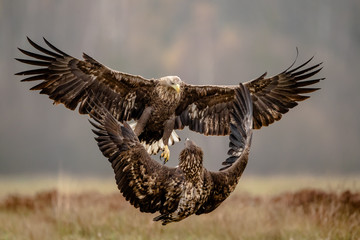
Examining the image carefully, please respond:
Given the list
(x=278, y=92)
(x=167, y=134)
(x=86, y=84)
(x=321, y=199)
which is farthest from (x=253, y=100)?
(x=321, y=199)

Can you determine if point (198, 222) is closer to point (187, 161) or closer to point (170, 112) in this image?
point (170, 112)

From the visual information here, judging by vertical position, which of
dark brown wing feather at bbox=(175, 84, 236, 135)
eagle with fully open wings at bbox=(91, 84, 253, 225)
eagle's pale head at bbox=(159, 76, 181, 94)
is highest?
eagle's pale head at bbox=(159, 76, 181, 94)

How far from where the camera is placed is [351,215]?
991 centimetres

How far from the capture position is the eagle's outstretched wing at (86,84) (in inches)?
212

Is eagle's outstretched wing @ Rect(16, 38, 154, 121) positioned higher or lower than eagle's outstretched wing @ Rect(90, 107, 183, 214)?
higher

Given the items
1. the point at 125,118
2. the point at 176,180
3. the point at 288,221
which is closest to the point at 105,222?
the point at 288,221

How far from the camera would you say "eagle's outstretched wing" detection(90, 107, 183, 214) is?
13.8 ft

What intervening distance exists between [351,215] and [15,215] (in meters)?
7.96

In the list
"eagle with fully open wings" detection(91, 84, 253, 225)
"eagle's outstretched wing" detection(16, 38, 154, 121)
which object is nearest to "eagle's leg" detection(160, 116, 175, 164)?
"eagle's outstretched wing" detection(16, 38, 154, 121)

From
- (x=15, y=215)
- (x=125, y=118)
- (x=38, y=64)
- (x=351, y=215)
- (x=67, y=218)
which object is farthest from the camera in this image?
(x=15, y=215)

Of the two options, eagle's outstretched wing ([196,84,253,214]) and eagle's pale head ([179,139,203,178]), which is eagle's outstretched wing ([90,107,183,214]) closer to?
eagle's pale head ([179,139,203,178])

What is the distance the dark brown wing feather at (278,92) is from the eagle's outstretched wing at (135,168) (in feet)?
6.77

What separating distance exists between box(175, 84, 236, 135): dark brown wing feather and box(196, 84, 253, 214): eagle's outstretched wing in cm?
87

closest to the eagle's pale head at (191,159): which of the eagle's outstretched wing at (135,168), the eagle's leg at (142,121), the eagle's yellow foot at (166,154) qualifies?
the eagle's outstretched wing at (135,168)
